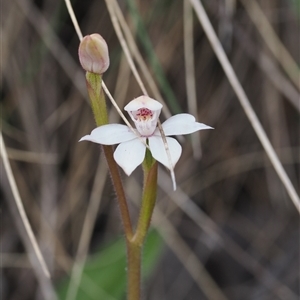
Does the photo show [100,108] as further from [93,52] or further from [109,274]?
[109,274]

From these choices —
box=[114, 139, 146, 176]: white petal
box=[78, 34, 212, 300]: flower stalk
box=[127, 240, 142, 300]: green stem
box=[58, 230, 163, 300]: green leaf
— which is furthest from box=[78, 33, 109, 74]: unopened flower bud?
box=[58, 230, 163, 300]: green leaf

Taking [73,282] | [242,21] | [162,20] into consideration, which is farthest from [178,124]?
[242,21]

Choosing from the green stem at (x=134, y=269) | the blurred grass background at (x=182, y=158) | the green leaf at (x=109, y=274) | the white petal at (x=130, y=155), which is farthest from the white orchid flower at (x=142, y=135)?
the blurred grass background at (x=182, y=158)

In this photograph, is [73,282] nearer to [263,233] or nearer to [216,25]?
[263,233]

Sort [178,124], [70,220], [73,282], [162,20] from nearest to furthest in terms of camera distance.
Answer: [178,124]
[73,282]
[162,20]
[70,220]

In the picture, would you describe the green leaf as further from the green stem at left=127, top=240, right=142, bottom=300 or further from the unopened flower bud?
the unopened flower bud

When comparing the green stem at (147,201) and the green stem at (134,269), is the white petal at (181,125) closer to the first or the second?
the green stem at (147,201)
